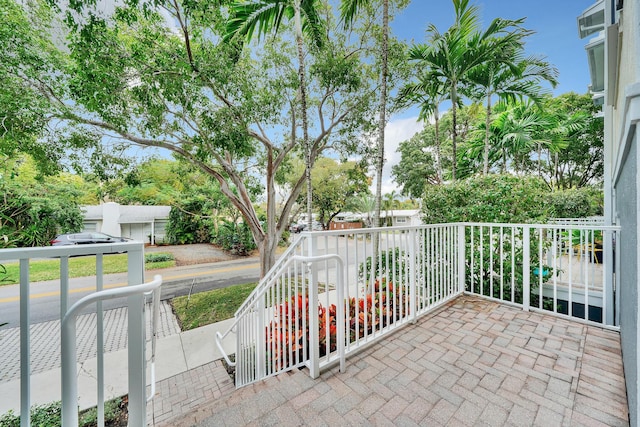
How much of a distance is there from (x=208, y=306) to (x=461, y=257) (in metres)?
6.01

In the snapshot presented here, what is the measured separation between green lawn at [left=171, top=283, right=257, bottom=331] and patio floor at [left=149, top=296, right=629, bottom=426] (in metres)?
4.44

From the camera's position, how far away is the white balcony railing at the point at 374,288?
2.06m

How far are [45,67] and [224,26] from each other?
3193 millimetres

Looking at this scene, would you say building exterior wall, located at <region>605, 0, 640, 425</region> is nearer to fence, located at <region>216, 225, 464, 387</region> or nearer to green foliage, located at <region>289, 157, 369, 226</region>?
fence, located at <region>216, 225, 464, 387</region>

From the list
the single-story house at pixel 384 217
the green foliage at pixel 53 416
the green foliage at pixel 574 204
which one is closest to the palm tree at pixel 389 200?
the single-story house at pixel 384 217

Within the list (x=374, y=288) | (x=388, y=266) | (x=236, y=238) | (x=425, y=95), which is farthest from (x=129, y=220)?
(x=388, y=266)

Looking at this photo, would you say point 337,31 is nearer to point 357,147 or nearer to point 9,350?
point 357,147

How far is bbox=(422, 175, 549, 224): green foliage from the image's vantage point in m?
3.86

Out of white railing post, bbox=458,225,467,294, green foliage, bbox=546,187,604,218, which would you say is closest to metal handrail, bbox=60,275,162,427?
white railing post, bbox=458,225,467,294

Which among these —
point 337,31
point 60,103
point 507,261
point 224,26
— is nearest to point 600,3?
point 507,261

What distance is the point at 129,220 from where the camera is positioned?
14.8m

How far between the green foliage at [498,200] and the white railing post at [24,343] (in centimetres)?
471

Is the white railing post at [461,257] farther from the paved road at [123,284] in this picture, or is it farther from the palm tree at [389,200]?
the palm tree at [389,200]

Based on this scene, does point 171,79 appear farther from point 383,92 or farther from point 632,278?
point 632,278
